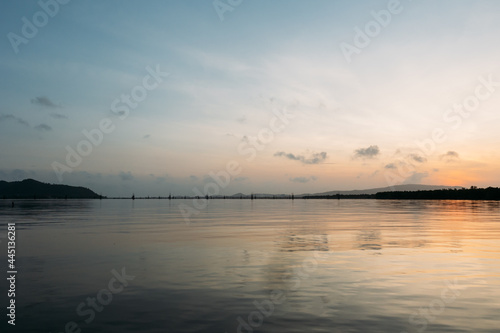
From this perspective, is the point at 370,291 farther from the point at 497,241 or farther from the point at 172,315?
the point at 497,241

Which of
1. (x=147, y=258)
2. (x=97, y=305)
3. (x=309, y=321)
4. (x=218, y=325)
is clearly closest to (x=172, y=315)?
(x=218, y=325)

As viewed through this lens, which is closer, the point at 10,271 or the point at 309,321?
the point at 309,321

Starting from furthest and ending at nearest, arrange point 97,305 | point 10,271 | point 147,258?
point 147,258, point 10,271, point 97,305

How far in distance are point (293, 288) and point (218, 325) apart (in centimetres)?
524

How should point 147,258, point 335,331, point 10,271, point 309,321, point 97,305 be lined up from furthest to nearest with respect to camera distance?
point 147,258 < point 10,271 < point 97,305 < point 309,321 < point 335,331

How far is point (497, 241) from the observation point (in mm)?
29969

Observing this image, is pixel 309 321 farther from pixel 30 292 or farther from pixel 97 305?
pixel 30 292

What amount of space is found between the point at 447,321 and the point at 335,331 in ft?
12.9

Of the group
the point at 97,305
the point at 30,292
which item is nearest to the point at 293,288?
the point at 97,305

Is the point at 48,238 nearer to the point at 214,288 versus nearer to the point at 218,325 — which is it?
the point at 214,288

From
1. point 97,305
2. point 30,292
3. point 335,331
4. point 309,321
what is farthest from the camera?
point 30,292

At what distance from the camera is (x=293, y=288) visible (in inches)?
623

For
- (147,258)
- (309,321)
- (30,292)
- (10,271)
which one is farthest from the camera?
(147,258)

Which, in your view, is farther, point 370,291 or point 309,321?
point 370,291
